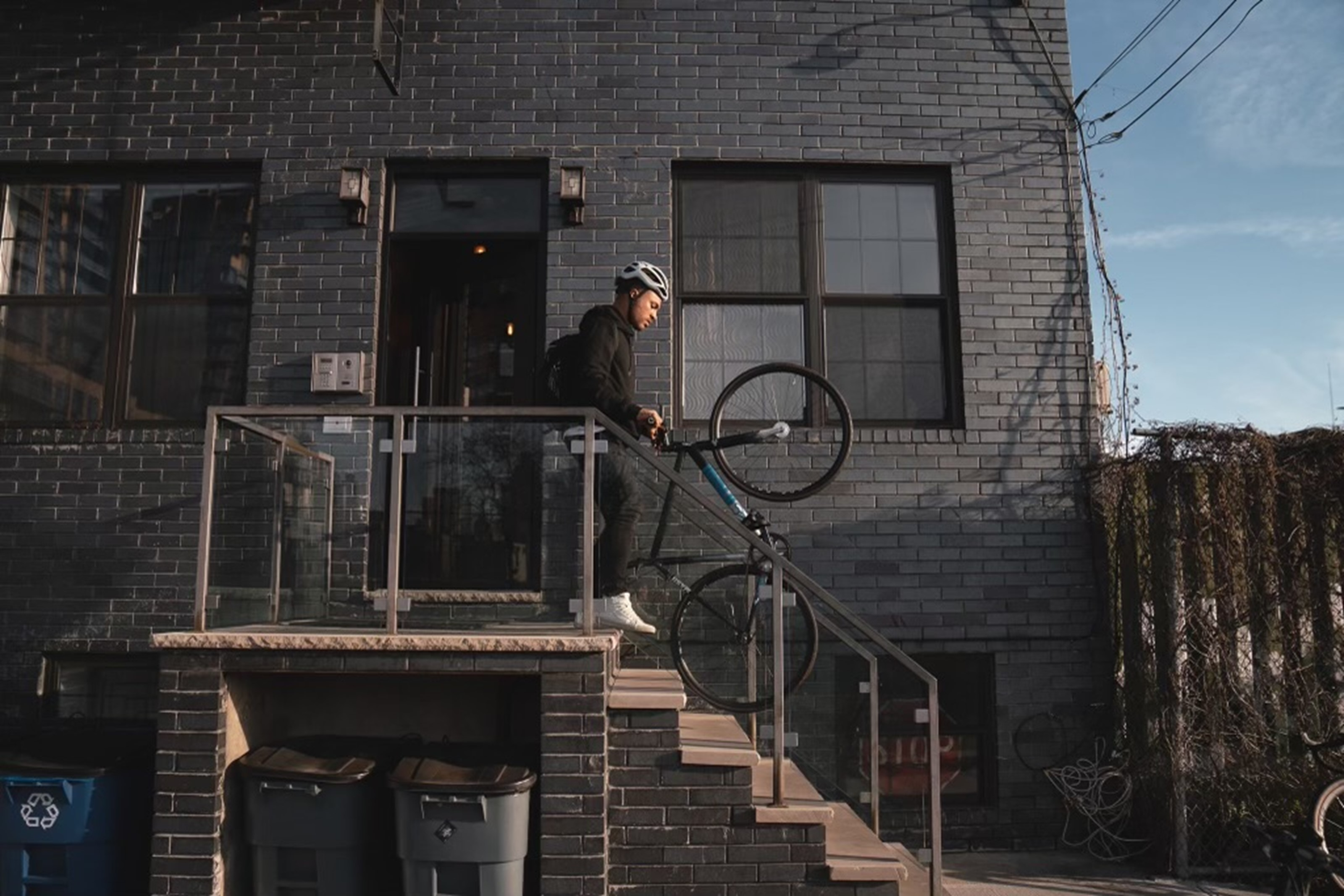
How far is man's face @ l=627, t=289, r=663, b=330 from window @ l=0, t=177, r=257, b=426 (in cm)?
265

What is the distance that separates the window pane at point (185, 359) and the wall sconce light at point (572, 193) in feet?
6.92

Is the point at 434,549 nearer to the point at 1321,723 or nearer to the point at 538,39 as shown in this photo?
the point at 538,39

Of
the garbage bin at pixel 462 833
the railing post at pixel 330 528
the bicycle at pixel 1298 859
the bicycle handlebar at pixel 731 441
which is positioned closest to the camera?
the garbage bin at pixel 462 833

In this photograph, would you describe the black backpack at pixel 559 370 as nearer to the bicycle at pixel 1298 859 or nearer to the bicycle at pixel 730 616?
the bicycle at pixel 730 616

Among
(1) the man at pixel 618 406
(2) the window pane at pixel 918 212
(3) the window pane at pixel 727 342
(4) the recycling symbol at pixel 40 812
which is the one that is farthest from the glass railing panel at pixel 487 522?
(2) the window pane at pixel 918 212

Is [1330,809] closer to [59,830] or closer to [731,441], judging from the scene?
[731,441]

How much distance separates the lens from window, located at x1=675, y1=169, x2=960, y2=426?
7109 mm

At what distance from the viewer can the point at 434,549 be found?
16.8ft

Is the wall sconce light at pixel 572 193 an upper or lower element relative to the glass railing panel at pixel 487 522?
upper

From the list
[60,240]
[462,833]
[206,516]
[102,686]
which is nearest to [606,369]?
[206,516]

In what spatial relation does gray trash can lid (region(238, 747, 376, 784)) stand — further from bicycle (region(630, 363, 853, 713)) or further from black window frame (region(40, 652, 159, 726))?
black window frame (region(40, 652, 159, 726))

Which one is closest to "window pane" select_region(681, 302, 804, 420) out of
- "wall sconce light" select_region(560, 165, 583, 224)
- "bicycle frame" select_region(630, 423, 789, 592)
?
"wall sconce light" select_region(560, 165, 583, 224)

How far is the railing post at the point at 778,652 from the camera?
520 centimetres

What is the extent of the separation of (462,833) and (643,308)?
8.92 feet
